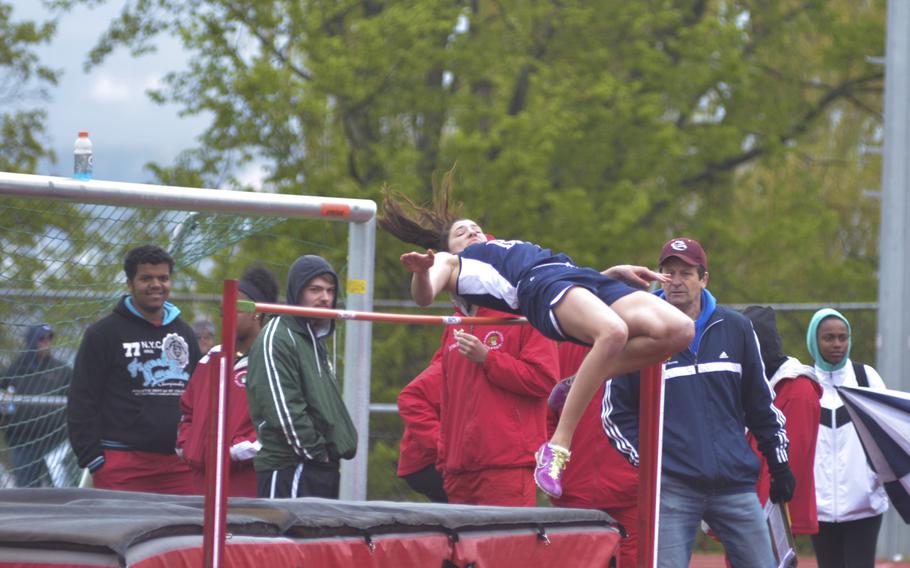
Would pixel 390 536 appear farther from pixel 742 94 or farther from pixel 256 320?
pixel 742 94

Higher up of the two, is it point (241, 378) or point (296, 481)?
point (241, 378)

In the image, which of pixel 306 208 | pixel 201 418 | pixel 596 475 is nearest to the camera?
pixel 596 475

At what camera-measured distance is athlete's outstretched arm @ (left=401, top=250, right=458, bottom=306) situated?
17.6 ft

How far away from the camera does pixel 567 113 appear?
60.0ft

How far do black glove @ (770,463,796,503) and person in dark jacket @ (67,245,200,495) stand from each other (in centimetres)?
300

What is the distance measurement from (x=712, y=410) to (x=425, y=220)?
164cm

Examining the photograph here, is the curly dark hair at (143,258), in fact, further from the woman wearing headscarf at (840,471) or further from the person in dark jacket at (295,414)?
the woman wearing headscarf at (840,471)

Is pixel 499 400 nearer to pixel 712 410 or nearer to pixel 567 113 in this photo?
pixel 712 410

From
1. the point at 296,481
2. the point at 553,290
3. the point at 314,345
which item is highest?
the point at 553,290

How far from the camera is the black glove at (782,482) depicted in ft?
19.5

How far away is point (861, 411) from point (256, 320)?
10.4ft

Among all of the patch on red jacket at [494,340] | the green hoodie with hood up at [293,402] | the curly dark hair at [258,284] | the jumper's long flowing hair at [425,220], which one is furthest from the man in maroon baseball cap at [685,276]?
the curly dark hair at [258,284]

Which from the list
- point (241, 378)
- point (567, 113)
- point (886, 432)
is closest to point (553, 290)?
point (241, 378)

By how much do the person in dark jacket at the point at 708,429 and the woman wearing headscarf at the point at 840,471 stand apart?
4.67ft
